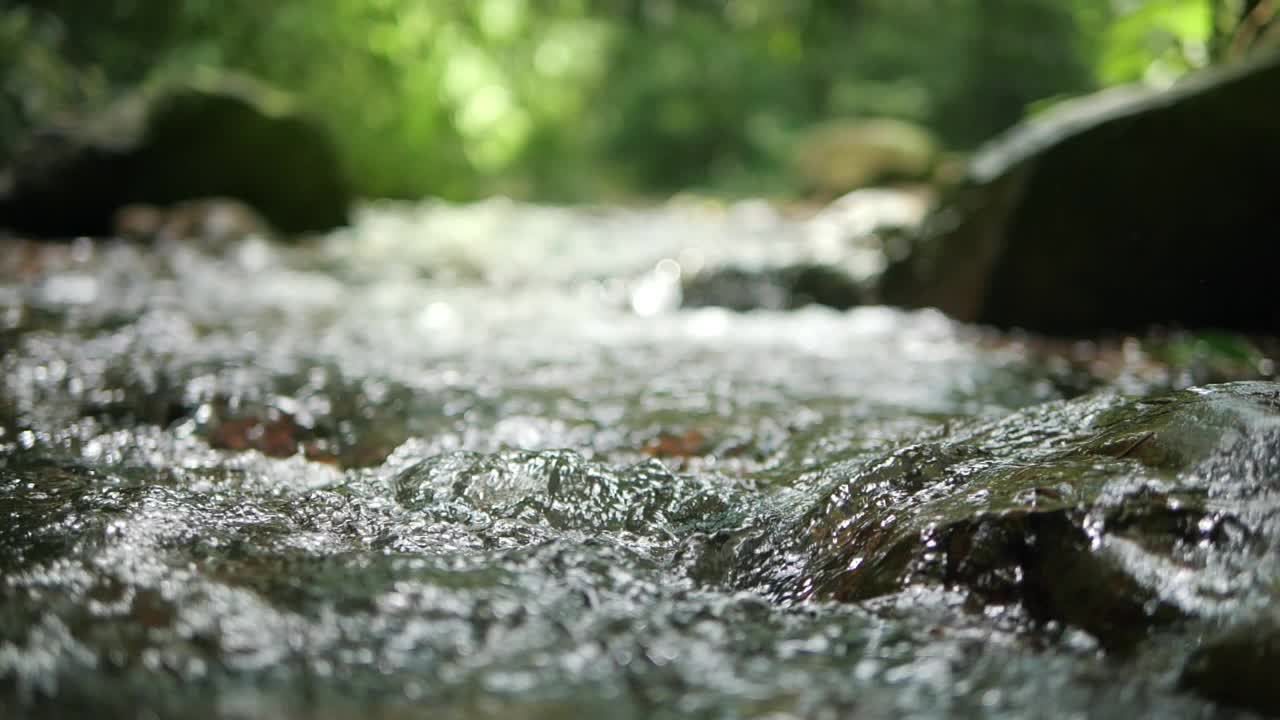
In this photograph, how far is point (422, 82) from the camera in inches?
561

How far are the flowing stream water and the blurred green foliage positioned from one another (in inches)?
127

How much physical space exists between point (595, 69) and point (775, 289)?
16209 mm

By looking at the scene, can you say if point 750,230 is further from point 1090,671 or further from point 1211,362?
point 1090,671

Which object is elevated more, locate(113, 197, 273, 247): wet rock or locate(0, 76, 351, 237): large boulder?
locate(0, 76, 351, 237): large boulder

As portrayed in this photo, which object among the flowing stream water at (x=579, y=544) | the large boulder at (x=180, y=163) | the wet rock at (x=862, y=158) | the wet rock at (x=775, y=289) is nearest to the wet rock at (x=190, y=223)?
the large boulder at (x=180, y=163)

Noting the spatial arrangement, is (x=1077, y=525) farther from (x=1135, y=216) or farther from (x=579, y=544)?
(x=1135, y=216)

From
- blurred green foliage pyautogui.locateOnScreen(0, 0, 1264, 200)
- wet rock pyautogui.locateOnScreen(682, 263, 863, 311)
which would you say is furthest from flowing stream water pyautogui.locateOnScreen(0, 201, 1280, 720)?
blurred green foliage pyautogui.locateOnScreen(0, 0, 1264, 200)

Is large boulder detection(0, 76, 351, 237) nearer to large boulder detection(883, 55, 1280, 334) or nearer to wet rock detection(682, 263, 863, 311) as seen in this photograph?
wet rock detection(682, 263, 863, 311)

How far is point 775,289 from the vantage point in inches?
192

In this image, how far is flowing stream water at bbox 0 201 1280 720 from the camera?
39.1 inches

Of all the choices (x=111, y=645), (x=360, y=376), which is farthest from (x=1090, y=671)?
(x=360, y=376)

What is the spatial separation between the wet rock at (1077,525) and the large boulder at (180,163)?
7199 mm

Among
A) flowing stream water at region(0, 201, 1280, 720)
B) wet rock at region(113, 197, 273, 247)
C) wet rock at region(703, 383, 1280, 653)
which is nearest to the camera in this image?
flowing stream water at region(0, 201, 1280, 720)

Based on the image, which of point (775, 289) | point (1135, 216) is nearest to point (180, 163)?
point (775, 289)
